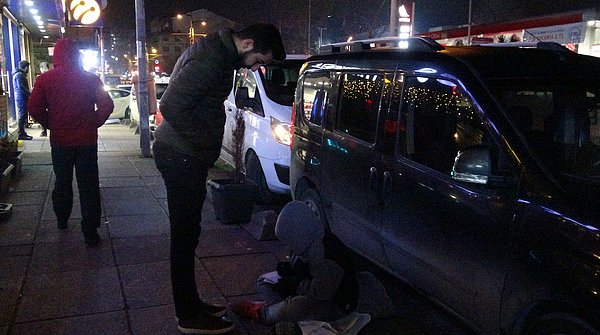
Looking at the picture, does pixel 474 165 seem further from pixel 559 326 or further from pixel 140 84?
pixel 140 84

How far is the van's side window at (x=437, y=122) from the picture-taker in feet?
10.8

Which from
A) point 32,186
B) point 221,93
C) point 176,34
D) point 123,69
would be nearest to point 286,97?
point 32,186

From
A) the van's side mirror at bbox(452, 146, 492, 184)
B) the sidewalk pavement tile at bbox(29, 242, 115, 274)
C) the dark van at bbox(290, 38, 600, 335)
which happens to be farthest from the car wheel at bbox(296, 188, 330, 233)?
the van's side mirror at bbox(452, 146, 492, 184)

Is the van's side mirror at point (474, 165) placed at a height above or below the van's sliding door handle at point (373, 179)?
above

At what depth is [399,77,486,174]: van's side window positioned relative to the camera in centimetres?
328

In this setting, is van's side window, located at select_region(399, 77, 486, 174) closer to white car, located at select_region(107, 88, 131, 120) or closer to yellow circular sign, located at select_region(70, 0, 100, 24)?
yellow circular sign, located at select_region(70, 0, 100, 24)

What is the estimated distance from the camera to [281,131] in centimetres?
701

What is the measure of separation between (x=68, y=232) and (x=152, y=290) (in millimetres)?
1947

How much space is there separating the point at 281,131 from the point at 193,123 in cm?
395

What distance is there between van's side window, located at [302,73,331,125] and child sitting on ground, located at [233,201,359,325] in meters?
1.87

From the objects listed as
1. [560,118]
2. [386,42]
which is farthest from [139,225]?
[560,118]

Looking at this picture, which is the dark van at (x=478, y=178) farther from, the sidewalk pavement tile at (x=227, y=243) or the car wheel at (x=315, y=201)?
the sidewalk pavement tile at (x=227, y=243)

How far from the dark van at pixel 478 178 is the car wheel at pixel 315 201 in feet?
0.63

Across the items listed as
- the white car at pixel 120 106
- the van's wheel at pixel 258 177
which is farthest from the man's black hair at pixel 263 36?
the white car at pixel 120 106
